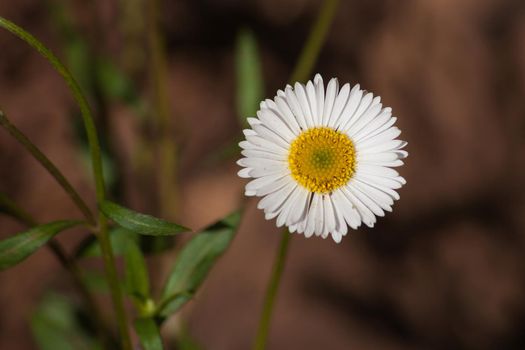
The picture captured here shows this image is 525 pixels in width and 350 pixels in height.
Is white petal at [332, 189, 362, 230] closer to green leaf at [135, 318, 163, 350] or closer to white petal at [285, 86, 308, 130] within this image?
white petal at [285, 86, 308, 130]

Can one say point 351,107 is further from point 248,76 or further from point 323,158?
point 248,76

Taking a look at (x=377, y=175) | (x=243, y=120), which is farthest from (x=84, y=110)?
(x=243, y=120)

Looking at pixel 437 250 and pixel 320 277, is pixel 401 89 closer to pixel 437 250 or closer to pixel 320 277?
pixel 437 250

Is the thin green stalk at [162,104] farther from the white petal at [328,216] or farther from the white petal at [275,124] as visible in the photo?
the white petal at [328,216]

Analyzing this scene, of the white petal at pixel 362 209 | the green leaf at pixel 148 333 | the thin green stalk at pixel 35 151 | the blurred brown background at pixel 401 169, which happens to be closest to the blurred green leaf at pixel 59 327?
the blurred brown background at pixel 401 169

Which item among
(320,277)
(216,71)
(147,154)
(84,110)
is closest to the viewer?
(84,110)

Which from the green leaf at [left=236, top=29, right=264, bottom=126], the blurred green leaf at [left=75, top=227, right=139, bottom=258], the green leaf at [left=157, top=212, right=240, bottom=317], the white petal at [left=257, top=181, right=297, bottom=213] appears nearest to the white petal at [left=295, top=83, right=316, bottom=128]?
the white petal at [left=257, top=181, right=297, bottom=213]
